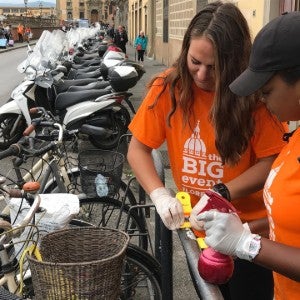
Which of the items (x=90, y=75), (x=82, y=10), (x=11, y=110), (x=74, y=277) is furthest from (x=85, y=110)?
(x=82, y=10)

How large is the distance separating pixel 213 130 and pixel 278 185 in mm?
644

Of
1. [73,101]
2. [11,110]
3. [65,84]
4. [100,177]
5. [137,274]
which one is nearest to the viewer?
[137,274]

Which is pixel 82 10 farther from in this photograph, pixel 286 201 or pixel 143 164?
pixel 286 201

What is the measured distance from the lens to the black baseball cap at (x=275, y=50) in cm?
145

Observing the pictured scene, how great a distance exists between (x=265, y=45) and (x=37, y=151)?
7.12ft

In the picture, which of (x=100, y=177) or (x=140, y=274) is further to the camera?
(x=100, y=177)

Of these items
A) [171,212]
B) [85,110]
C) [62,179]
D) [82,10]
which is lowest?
[82,10]

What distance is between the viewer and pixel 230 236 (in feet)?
4.85

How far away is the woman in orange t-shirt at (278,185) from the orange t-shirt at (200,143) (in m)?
0.52

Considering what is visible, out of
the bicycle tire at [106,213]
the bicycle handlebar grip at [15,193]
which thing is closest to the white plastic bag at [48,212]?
the bicycle handlebar grip at [15,193]

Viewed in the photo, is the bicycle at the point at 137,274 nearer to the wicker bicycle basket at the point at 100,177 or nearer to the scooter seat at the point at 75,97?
the wicker bicycle basket at the point at 100,177

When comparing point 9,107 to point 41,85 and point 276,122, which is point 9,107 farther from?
point 276,122

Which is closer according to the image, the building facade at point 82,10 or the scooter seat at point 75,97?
the scooter seat at point 75,97

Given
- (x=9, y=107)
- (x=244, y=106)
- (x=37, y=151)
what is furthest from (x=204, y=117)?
(x=9, y=107)
